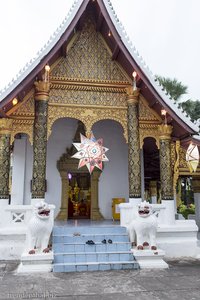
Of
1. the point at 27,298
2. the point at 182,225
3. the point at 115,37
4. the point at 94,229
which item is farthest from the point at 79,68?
the point at 27,298

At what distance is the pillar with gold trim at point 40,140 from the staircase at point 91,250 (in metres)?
1.15

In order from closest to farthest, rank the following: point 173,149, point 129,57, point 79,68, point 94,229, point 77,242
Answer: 1. point 77,242
2. point 94,229
3. point 129,57
4. point 79,68
5. point 173,149

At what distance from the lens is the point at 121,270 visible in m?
5.98

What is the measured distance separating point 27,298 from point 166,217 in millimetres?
4677

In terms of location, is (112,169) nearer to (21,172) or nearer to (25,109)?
(21,172)

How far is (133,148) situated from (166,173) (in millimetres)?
1178

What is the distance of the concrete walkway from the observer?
4305mm

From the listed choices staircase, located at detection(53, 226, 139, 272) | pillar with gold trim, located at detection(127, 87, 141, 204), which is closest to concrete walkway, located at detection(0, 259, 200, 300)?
staircase, located at detection(53, 226, 139, 272)

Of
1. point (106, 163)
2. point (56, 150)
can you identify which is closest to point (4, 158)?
point (56, 150)

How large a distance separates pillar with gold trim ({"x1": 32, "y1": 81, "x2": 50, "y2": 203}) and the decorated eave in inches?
13.6

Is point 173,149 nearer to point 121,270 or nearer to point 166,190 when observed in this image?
point 166,190

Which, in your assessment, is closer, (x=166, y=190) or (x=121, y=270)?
(x=121, y=270)

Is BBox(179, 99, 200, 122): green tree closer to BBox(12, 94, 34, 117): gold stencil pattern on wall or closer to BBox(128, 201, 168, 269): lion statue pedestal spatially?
BBox(12, 94, 34, 117): gold stencil pattern on wall

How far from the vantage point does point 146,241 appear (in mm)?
6703
